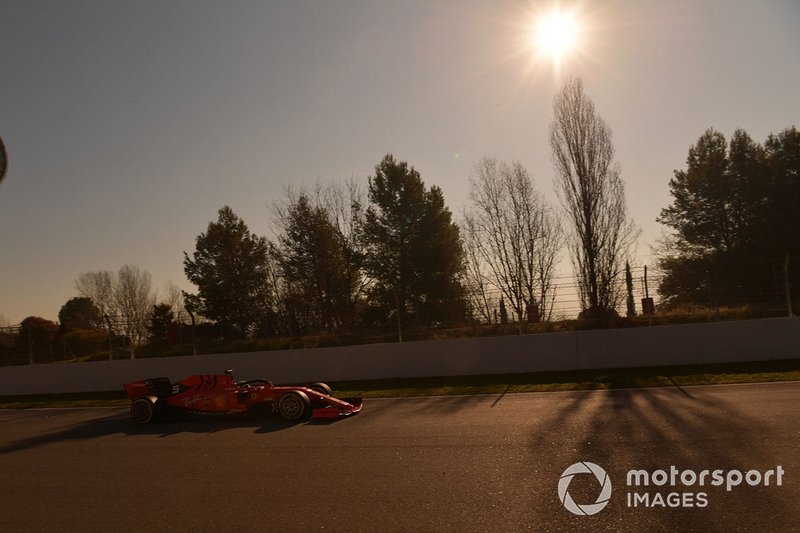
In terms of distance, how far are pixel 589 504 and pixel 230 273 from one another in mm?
32617

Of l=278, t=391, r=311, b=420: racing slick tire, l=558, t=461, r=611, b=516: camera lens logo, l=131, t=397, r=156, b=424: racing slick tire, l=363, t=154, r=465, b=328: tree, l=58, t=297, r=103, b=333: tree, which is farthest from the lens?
l=58, t=297, r=103, b=333: tree

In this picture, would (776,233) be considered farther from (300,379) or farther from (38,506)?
(38,506)

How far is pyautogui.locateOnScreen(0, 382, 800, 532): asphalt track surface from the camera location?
514 cm

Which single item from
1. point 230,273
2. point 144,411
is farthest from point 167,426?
point 230,273

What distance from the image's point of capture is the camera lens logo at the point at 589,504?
5.13 m

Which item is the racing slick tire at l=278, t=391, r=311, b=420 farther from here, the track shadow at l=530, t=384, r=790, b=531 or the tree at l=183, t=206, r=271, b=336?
the tree at l=183, t=206, r=271, b=336

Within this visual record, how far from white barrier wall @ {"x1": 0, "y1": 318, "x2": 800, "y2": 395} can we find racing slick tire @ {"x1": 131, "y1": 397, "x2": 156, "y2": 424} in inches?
292

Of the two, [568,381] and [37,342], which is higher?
[37,342]

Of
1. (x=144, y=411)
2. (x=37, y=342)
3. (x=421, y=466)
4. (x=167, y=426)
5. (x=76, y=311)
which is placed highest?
(x=76, y=311)

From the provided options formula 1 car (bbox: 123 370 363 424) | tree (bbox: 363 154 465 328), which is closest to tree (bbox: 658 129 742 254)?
tree (bbox: 363 154 465 328)

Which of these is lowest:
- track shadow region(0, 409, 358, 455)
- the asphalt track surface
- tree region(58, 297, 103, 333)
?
track shadow region(0, 409, 358, 455)

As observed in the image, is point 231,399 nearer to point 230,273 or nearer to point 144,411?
point 144,411

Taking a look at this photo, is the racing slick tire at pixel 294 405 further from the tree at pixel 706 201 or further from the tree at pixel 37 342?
the tree at pixel 706 201

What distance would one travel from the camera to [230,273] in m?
35.4
